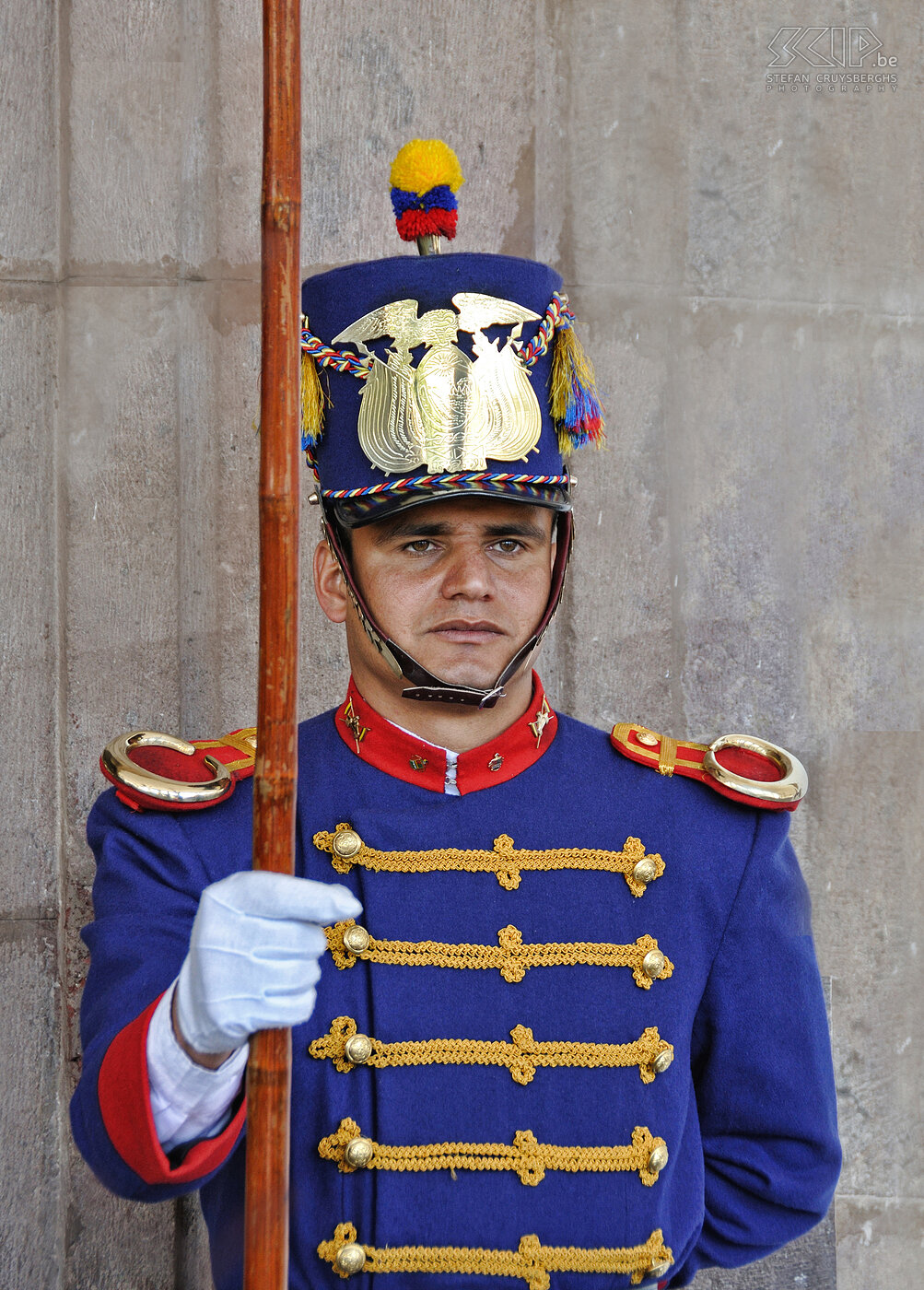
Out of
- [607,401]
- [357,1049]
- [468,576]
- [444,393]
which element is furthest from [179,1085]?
[607,401]

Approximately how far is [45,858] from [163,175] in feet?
4.82

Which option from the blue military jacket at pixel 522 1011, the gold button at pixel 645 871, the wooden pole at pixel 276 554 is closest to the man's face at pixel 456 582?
the blue military jacket at pixel 522 1011

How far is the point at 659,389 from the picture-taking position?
3043 millimetres

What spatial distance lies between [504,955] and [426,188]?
1.21 meters

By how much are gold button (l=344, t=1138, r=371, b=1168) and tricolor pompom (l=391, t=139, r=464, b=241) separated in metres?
1.40

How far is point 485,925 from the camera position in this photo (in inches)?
78.4

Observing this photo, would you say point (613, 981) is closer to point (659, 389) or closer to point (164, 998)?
point (164, 998)

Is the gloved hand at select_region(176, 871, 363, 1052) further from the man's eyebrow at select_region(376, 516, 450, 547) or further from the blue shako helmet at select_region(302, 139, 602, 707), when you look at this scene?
the man's eyebrow at select_region(376, 516, 450, 547)

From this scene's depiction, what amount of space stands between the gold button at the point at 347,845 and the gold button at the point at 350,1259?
0.53 m

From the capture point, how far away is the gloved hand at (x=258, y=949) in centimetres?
150

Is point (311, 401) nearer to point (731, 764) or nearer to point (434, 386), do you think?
point (434, 386)

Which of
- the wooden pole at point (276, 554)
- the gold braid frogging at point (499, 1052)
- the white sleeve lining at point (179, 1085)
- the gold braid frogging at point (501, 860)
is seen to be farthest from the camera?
the gold braid frogging at point (501, 860)

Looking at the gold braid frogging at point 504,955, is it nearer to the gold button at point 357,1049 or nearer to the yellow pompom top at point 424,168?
the gold button at point 357,1049

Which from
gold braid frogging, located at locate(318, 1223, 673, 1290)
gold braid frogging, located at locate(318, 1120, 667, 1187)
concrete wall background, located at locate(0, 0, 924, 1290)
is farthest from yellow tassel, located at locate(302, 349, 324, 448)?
gold braid frogging, located at locate(318, 1223, 673, 1290)
